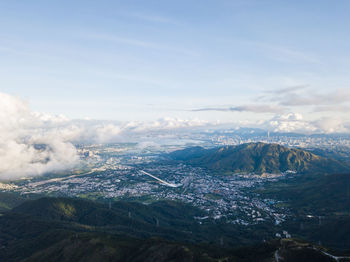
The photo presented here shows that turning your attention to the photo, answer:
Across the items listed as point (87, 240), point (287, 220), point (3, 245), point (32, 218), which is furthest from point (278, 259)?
point (32, 218)

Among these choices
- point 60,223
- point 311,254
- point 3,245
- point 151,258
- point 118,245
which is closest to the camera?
point 311,254

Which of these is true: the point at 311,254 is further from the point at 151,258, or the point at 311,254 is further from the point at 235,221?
the point at 235,221

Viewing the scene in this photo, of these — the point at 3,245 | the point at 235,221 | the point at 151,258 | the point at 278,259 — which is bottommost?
the point at 3,245

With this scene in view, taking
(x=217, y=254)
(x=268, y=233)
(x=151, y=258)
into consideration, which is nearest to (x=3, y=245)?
(x=151, y=258)

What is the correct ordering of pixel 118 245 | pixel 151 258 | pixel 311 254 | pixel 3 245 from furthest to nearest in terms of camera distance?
pixel 3 245
pixel 118 245
pixel 151 258
pixel 311 254

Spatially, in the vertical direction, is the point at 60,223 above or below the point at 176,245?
below

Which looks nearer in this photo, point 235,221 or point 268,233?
point 268,233

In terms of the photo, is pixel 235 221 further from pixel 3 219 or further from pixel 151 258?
pixel 3 219

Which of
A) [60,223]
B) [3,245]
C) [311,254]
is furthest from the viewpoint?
[60,223]

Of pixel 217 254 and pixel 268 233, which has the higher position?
pixel 217 254
